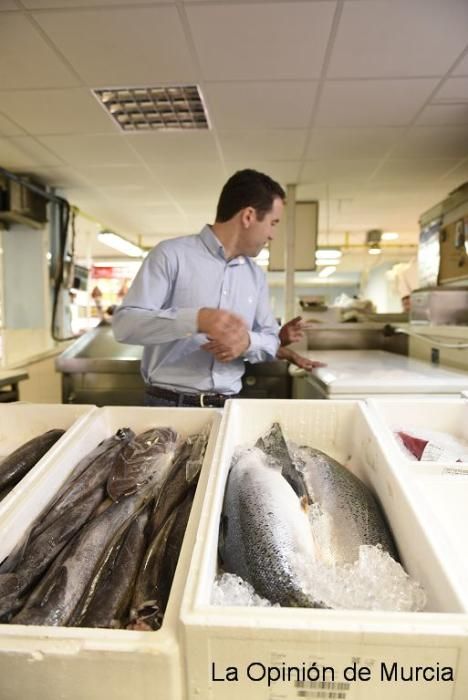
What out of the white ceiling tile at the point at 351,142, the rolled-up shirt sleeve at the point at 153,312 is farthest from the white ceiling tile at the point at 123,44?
the white ceiling tile at the point at 351,142

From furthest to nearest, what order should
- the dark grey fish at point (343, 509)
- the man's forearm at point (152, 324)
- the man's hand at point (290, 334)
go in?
the man's hand at point (290, 334), the man's forearm at point (152, 324), the dark grey fish at point (343, 509)

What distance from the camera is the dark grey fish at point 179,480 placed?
0.85m

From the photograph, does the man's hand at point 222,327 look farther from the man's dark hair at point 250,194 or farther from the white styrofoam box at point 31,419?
the man's dark hair at point 250,194

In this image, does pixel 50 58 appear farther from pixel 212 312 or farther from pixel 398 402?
pixel 398 402

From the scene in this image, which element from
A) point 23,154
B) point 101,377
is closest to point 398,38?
point 101,377

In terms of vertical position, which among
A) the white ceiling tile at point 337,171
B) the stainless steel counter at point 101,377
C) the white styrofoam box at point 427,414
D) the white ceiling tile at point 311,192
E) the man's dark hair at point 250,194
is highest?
the white ceiling tile at point 311,192

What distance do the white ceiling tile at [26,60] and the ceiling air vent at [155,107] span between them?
281 millimetres

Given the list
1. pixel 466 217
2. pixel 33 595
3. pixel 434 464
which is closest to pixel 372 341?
pixel 466 217

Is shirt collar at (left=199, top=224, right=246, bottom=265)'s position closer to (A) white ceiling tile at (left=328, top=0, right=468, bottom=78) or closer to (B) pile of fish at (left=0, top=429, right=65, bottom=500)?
(B) pile of fish at (left=0, top=429, right=65, bottom=500)

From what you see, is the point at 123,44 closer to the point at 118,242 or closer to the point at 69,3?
the point at 69,3

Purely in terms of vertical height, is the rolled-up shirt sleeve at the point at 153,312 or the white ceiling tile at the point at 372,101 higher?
the white ceiling tile at the point at 372,101

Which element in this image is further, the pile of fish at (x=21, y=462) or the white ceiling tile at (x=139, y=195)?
the white ceiling tile at (x=139, y=195)

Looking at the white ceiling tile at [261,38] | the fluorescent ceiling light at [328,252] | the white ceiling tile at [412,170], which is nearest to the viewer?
the white ceiling tile at [261,38]

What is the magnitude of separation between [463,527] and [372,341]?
300cm
